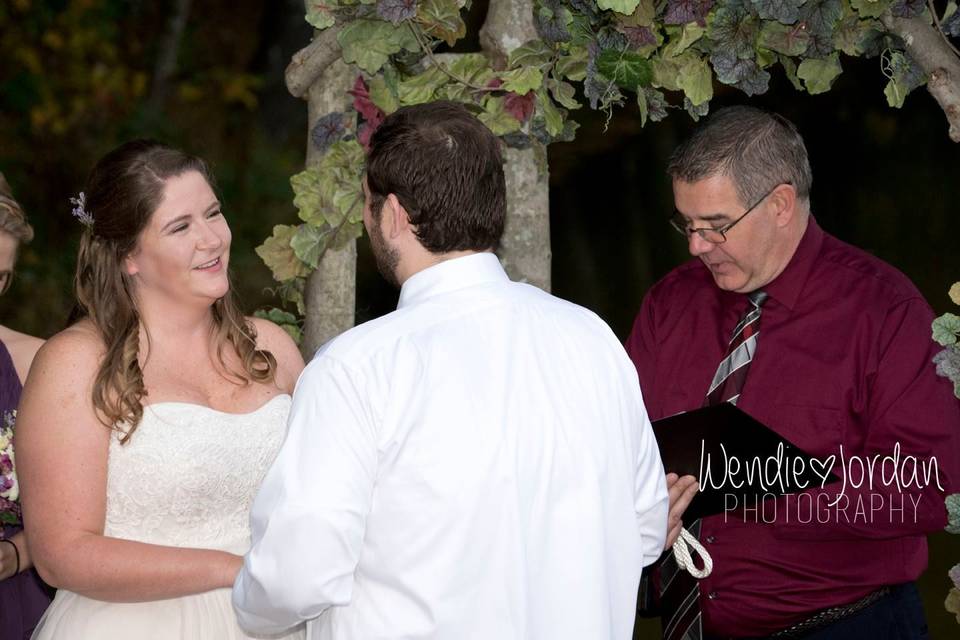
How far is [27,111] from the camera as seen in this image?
400 inches

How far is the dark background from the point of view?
752 cm

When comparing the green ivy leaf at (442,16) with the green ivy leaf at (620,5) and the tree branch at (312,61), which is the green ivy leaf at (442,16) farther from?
the green ivy leaf at (620,5)

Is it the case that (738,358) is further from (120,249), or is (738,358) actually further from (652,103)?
(120,249)

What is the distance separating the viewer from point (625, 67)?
2.94 m

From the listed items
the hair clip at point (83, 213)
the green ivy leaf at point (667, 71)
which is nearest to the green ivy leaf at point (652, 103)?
the green ivy leaf at point (667, 71)

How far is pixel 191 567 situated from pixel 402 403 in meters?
0.93

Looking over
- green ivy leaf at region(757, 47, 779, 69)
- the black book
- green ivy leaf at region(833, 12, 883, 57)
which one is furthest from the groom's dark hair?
green ivy leaf at region(833, 12, 883, 57)

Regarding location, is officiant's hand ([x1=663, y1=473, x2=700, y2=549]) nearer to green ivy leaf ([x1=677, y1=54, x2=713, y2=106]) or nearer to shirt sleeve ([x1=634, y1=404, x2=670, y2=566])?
shirt sleeve ([x1=634, y1=404, x2=670, y2=566])

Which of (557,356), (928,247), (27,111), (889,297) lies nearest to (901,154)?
(928,247)

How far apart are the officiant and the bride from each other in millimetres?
1065

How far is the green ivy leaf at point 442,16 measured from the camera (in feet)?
10.1

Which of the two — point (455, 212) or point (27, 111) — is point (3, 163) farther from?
point (455, 212)

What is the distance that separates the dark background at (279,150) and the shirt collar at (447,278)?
5003 mm

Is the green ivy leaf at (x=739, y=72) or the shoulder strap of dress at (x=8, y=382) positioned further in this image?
the shoulder strap of dress at (x=8, y=382)
